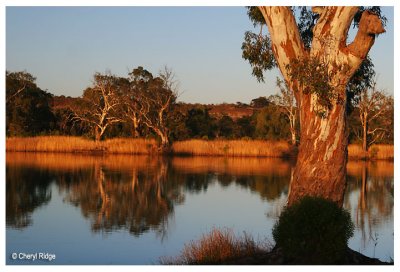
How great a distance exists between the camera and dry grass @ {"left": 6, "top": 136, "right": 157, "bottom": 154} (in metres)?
36.1

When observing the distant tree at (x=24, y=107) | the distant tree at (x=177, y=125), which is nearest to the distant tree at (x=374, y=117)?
the distant tree at (x=177, y=125)

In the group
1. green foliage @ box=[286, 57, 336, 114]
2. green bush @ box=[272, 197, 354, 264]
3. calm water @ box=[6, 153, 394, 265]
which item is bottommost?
calm water @ box=[6, 153, 394, 265]

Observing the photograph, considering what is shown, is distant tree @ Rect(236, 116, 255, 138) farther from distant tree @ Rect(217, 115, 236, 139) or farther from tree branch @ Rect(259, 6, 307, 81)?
tree branch @ Rect(259, 6, 307, 81)

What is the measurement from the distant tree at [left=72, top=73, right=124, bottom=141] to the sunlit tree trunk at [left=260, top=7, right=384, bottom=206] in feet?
94.4

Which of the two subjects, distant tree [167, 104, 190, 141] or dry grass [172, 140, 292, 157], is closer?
dry grass [172, 140, 292, 157]

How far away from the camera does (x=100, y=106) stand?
39719 millimetres

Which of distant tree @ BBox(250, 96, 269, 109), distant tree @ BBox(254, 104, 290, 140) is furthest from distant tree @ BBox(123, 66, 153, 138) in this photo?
distant tree @ BBox(250, 96, 269, 109)

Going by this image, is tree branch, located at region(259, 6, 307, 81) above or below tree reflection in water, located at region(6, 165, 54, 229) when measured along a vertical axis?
above

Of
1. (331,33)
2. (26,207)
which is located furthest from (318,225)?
(26,207)

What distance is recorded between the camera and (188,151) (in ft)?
120

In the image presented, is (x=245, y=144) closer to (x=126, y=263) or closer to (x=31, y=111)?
(x=31, y=111)

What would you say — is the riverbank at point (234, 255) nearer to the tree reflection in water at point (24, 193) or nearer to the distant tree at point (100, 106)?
the tree reflection in water at point (24, 193)

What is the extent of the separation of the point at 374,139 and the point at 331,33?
2615 cm

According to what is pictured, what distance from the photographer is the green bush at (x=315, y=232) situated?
726cm
